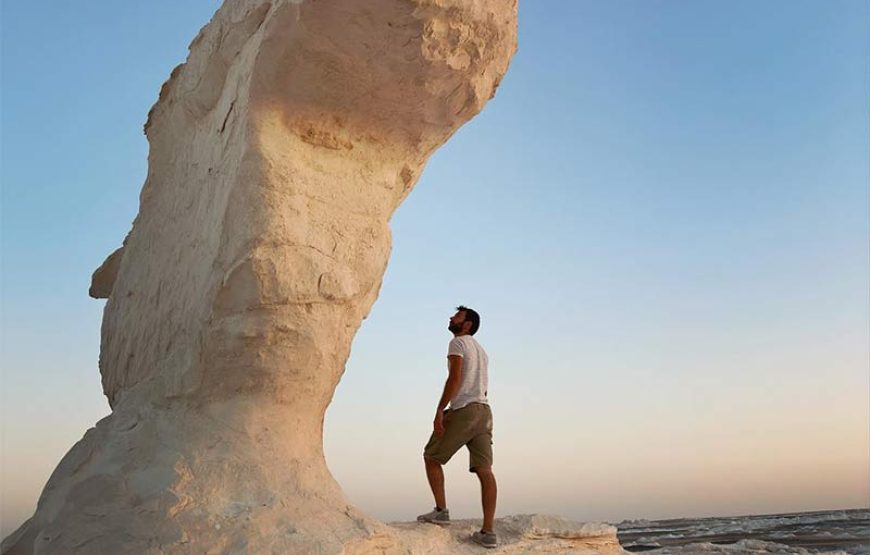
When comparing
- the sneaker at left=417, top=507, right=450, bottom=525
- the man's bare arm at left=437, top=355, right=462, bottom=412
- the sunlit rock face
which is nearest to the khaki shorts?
the man's bare arm at left=437, top=355, right=462, bottom=412

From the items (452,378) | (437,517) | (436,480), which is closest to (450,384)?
(452,378)

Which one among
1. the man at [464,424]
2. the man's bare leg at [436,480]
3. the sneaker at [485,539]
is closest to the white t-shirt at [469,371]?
the man at [464,424]

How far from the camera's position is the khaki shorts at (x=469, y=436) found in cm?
495

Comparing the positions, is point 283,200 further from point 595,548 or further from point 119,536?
point 595,548

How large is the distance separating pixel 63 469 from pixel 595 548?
12.5 ft

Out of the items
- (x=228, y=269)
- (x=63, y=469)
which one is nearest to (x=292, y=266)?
(x=228, y=269)

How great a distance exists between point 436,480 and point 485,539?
538 millimetres

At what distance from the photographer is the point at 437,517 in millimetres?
5023

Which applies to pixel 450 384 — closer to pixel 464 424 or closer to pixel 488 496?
pixel 464 424

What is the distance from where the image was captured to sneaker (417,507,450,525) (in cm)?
500

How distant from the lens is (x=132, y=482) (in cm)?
404

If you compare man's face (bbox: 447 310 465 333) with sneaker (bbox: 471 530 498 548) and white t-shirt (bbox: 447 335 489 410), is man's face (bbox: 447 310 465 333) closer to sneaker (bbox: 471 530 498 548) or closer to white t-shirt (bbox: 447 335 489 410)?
white t-shirt (bbox: 447 335 489 410)

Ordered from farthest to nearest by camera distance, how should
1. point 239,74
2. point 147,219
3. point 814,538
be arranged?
1. point 814,538
2. point 147,219
3. point 239,74

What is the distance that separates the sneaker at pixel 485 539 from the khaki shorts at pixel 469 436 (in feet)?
1.42
